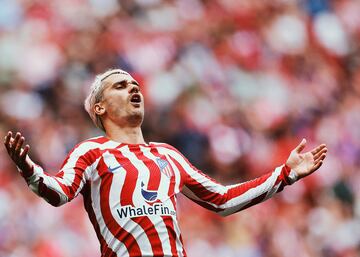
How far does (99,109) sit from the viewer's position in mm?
5453

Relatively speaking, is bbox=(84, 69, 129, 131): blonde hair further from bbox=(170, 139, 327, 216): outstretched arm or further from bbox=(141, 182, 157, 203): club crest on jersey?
bbox=(141, 182, 157, 203): club crest on jersey

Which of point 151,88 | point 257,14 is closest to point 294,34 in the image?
point 257,14

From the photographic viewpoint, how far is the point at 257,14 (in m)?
12.4

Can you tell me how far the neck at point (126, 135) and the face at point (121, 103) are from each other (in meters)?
0.03

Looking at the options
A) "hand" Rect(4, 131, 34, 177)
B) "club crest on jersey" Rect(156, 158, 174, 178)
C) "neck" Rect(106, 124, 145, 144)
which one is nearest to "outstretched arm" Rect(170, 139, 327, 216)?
"club crest on jersey" Rect(156, 158, 174, 178)

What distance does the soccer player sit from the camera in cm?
494

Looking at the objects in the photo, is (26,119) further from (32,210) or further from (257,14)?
(257,14)

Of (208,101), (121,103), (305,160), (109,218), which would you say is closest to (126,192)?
(109,218)

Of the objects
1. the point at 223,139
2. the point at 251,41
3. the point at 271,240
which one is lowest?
the point at 271,240

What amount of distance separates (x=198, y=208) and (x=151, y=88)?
1.57 m

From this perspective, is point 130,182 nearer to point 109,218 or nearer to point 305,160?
point 109,218

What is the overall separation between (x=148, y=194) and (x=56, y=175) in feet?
1.59

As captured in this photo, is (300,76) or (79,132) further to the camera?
(300,76)

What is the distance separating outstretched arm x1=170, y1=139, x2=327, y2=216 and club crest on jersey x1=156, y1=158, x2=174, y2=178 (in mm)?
128
